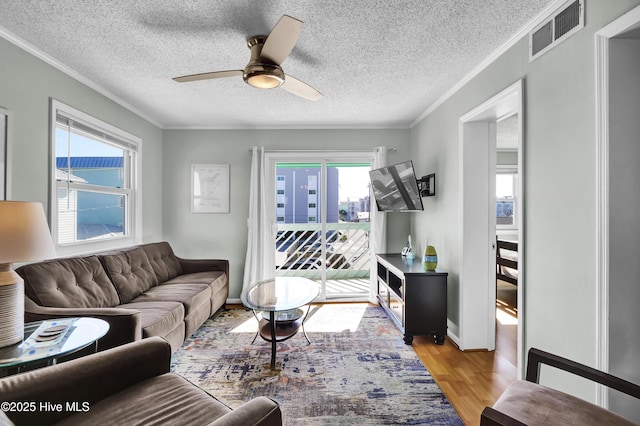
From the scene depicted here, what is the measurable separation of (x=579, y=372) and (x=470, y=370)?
131 centimetres

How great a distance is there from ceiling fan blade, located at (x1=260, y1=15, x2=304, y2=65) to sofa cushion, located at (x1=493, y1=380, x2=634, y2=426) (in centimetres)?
194

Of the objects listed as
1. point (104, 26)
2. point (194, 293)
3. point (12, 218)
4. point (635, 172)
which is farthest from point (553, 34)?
point (194, 293)

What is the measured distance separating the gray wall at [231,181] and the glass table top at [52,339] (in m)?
2.35

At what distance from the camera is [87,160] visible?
9.34 feet

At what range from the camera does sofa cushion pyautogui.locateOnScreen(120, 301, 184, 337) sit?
209 centimetres

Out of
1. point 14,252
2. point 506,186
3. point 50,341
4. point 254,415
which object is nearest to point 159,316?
point 50,341

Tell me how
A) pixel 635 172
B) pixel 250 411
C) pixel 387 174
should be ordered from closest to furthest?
1. pixel 250 411
2. pixel 635 172
3. pixel 387 174

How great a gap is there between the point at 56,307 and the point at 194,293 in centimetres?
103

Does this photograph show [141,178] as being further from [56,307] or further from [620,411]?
[620,411]

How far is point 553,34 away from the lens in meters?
1.68

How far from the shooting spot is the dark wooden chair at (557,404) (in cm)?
111

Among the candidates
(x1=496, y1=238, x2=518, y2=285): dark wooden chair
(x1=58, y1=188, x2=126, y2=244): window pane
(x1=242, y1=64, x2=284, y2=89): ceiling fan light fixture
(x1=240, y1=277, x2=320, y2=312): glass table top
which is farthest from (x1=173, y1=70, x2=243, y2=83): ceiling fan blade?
(x1=496, y1=238, x2=518, y2=285): dark wooden chair

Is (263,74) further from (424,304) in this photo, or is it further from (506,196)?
(506,196)

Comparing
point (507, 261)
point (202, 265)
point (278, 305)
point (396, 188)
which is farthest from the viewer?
point (507, 261)
